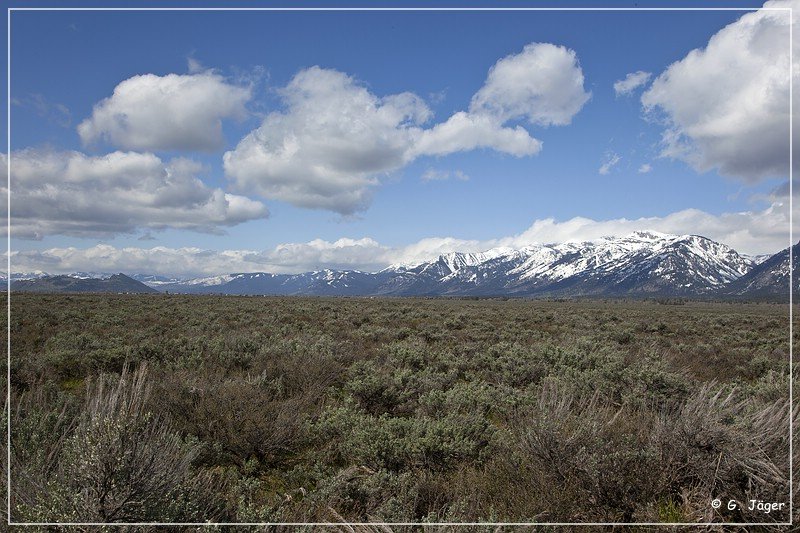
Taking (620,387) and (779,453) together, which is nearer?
(779,453)

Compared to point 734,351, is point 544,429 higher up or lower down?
higher up

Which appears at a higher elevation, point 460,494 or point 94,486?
point 94,486

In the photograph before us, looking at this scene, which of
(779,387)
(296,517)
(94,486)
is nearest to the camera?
(94,486)

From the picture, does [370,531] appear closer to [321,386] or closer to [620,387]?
[321,386]

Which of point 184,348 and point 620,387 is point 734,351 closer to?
point 620,387

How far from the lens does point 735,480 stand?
4215mm

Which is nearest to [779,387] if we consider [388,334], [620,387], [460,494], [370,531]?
[620,387]

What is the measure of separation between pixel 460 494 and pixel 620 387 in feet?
18.8

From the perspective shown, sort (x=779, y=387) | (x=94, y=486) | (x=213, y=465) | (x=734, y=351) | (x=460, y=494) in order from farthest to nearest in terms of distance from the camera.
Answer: (x=734, y=351)
(x=779, y=387)
(x=213, y=465)
(x=460, y=494)
(x=94, y=486)

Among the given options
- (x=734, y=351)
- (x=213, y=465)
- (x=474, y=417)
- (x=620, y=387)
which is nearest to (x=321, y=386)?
(x=213, y=465)

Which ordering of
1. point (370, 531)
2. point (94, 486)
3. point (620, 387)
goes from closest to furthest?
1. point (94, 486)
2. point (370, 531)
3. point (620, 387)

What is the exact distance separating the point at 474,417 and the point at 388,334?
13119mm

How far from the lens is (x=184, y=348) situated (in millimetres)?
12594

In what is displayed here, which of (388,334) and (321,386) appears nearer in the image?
(321,386)
